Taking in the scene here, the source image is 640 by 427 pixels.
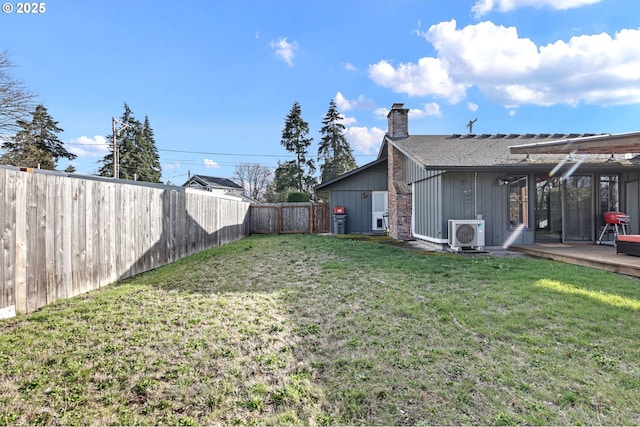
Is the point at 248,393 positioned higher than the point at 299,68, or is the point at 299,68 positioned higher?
the point at 299,68

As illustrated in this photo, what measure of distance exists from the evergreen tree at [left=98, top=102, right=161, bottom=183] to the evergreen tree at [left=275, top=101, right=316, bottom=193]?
12.7m

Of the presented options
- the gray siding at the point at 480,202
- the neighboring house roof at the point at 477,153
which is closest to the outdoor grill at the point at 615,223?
the neighboring house roof at the point at 477,153

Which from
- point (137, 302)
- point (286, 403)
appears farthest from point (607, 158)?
point (137, 302)

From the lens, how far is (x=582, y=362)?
2459mm

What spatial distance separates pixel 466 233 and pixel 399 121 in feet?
19.3

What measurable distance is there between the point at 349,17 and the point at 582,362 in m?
9.71

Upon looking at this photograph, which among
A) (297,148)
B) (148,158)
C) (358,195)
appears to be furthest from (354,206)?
(148,158)

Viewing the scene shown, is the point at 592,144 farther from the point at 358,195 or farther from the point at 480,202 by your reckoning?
the point at 358,195

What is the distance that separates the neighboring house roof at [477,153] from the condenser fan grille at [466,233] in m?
1.48

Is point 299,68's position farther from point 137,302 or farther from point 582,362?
point 582,362

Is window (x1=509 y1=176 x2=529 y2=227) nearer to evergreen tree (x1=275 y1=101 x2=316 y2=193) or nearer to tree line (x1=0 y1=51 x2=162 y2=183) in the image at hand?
evergreen tree (x1=275 y1=101 x2=316 y2=193)

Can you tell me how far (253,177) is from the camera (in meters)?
38.3

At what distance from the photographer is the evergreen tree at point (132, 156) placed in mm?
28000

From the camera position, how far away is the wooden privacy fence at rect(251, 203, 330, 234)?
597 inches
